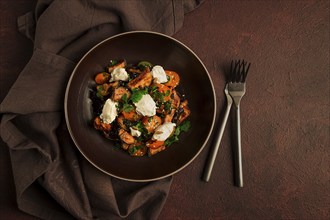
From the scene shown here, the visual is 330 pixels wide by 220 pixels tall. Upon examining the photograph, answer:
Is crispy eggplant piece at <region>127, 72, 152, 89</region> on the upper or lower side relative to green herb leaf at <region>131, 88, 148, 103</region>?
upper

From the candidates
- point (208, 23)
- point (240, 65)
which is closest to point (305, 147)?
point (240, 65)

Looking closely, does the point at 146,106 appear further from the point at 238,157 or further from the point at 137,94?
the point at 238,157

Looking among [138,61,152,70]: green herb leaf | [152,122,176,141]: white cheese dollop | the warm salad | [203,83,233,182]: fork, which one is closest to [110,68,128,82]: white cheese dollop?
the warm salad

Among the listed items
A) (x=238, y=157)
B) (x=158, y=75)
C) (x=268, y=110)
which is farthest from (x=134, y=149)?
(x=268, y=110)

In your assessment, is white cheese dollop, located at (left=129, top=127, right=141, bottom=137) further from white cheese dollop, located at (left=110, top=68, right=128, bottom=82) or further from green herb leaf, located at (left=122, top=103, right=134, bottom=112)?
white cheese dollop, located at (left=110, top=68, right=128, bottom=82)

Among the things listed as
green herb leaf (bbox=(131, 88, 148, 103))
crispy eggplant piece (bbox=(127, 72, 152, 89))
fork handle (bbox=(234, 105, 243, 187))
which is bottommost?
fork handle (bbox=(234, 105, 243, 187))

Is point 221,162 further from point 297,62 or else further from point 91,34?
point 91,34
